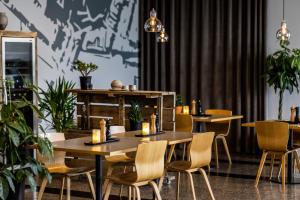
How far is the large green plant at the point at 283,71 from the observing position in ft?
34.8

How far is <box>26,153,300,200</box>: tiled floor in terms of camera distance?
7.70 meters

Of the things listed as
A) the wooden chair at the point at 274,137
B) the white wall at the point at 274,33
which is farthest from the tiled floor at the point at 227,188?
the white wall at the point at 274,33

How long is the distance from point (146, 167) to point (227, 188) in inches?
98.0

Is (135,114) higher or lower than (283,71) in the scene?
lower

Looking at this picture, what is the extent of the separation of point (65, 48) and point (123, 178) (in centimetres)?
492

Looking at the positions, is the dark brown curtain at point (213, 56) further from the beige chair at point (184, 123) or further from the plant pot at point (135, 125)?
the plant pot at point (135, 125)

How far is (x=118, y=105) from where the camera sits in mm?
9102

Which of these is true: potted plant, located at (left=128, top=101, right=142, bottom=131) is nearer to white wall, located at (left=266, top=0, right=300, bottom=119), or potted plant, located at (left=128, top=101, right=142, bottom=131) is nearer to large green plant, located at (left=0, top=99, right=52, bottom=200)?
large green plant, located at (left=0, top=99, right=52, bottom=200)

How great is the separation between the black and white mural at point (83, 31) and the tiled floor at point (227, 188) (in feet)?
8.22

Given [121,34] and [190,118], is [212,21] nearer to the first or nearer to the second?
[121,34]

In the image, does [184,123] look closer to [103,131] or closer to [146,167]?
[103,131]

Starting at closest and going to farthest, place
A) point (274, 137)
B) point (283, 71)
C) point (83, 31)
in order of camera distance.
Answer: point (274, 137) → point (283, 71) → point (83, 31)

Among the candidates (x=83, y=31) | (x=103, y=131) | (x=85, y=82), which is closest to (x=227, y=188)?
(x=103, y=131)

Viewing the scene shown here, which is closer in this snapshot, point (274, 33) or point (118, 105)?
point (118, 105)
